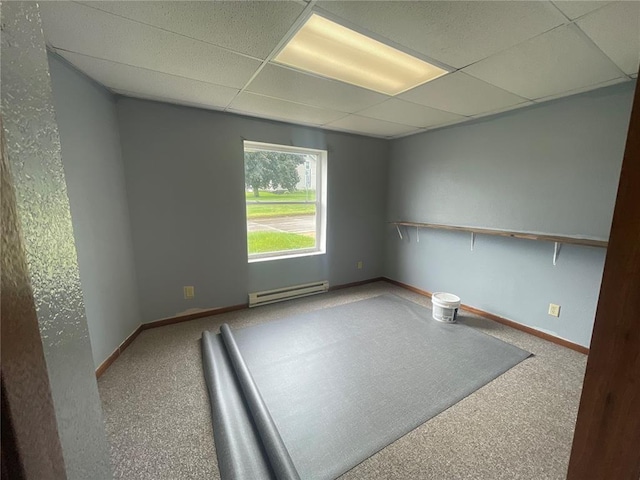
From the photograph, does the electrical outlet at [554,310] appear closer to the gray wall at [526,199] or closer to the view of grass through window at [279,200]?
the gray wall at [526,199]

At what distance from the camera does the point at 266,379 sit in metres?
1.86

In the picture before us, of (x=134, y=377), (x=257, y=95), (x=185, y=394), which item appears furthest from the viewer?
(x=257, y=95)

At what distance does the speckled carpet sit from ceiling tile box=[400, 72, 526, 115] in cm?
221

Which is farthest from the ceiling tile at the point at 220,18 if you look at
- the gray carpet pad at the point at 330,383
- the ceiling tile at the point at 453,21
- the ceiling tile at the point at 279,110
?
the gray carpet pad at the point at 330,383

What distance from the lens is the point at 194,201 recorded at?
2.62 meters

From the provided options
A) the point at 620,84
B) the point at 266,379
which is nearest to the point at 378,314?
the point at 266,379

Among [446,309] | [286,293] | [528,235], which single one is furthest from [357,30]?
[286,293]

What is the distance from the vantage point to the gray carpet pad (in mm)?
1310

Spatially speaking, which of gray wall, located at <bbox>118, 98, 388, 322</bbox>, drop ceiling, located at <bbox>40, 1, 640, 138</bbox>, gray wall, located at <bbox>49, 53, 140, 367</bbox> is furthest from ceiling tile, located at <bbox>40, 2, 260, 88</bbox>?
gray wall, located at <bbox>118, 98, 388, 322</bbox>

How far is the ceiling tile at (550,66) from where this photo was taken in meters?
1.40

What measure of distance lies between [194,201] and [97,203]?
805 mm

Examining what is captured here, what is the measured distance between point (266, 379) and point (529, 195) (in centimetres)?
289

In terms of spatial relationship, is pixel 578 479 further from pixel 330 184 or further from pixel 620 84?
pixel 330 184

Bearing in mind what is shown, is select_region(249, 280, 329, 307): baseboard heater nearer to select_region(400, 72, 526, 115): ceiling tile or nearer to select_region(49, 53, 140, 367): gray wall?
select_region(49, 53, 140, 367): gray wall
